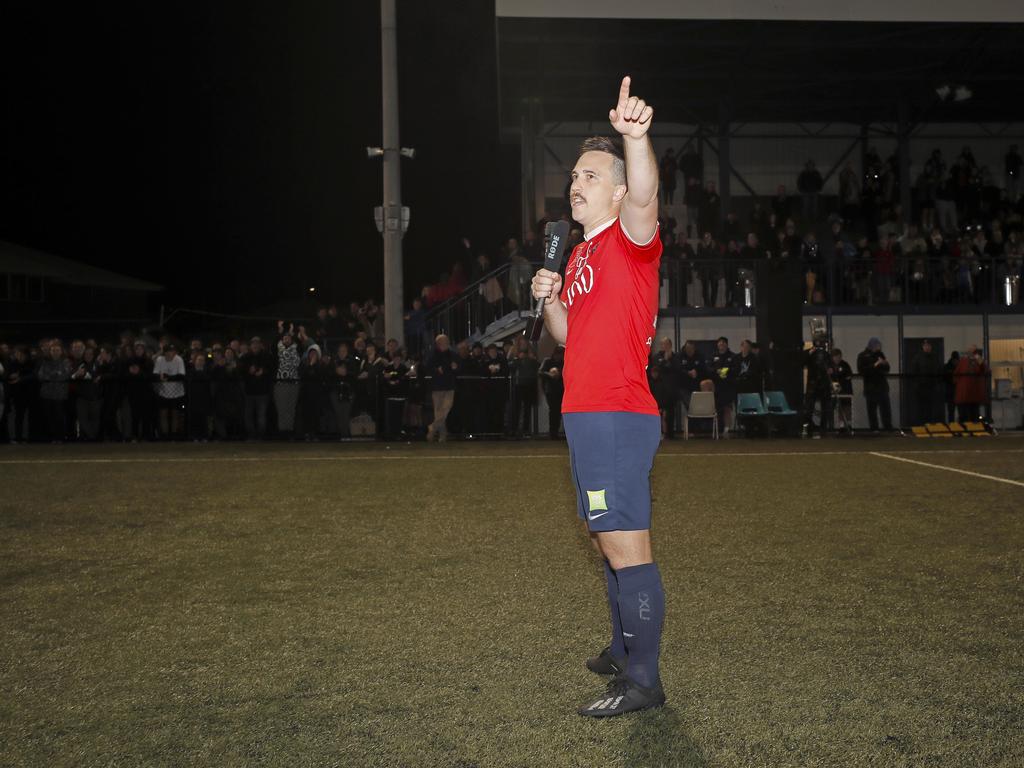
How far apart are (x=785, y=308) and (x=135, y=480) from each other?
12519 millimetres

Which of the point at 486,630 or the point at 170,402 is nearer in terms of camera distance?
the point at 486,630

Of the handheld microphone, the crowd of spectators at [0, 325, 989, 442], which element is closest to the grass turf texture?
the handheld microphone

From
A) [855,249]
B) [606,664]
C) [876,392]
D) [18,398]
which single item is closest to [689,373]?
[876,392]

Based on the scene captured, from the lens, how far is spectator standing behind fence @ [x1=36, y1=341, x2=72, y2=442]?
62.1ft

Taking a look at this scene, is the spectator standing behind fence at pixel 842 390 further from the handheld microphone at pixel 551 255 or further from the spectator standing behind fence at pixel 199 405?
the handheld microphone at pixel 551 255

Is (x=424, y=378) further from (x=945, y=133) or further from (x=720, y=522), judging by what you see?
(x=945, y=133)

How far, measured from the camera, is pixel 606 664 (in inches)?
175

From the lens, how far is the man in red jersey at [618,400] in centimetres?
399

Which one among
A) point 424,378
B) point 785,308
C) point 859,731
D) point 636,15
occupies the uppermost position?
point 636,15

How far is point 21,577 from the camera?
666cm

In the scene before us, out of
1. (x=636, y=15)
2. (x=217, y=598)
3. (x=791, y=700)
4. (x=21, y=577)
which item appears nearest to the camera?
(x=791, y=700)

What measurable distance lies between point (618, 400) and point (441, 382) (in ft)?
47.7

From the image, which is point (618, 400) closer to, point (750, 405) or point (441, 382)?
point (441, 382)

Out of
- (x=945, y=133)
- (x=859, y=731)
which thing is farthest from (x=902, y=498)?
(x=945, y=133)
